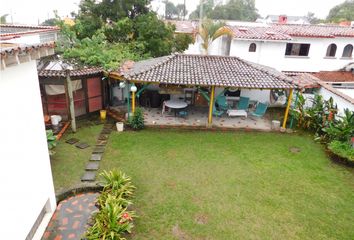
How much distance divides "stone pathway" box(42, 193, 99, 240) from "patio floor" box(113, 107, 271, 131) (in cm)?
702

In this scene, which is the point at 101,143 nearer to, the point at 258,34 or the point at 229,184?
the point at 229,184

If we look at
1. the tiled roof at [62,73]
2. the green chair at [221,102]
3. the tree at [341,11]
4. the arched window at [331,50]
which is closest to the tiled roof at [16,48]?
the tiled roof at [62,73]

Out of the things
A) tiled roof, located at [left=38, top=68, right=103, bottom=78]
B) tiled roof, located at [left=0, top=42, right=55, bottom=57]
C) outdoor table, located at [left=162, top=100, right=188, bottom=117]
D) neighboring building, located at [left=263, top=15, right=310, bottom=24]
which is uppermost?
neighboring building, located at [left=263, top=15, right=310, bottom=24]

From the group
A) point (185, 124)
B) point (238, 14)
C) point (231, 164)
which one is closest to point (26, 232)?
point (231, 164)

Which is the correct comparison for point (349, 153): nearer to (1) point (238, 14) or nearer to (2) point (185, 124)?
(2) point (185, 124)

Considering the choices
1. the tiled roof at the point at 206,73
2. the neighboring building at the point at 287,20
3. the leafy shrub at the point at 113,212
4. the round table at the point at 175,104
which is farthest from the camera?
the neighboring building at the point at 287,20

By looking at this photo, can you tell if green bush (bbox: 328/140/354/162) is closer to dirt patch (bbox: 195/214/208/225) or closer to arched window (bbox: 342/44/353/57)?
dirt patch (bbox: 195/214/208/225)

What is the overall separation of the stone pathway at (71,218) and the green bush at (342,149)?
1089 cm

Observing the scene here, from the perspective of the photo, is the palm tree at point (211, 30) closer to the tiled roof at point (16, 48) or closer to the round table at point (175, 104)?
the round table at point (175, 104)

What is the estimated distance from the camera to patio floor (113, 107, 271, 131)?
51.8 feet

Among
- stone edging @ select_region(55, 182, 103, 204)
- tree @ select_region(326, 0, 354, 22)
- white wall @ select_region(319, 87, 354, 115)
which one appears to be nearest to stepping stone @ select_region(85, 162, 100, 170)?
stone edging @ select_region(55, 182, 103, 204)

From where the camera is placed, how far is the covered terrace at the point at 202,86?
47.0 ft

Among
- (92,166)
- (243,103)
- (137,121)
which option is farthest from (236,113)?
(92,166)

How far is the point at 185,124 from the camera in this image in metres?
15.7
